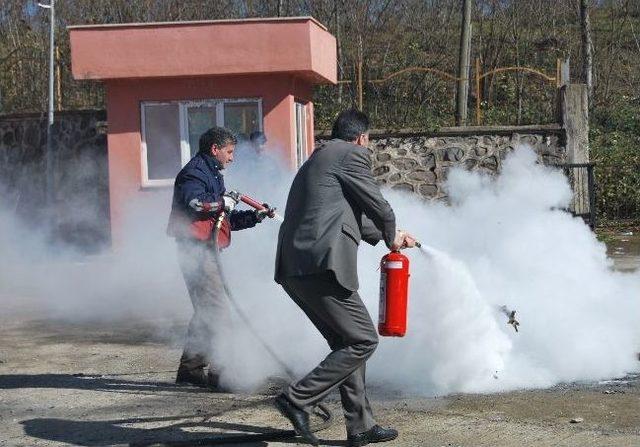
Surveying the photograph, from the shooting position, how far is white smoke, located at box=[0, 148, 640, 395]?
290 inches

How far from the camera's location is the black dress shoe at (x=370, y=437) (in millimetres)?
6020

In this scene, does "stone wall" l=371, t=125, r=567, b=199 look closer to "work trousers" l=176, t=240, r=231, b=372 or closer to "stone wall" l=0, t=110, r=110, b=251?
"stone wall" l=0, t=110, r=110, b=251

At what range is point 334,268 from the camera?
583 cm

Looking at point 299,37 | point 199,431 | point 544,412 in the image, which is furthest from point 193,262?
point 299,37

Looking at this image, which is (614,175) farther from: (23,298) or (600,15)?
(23,298)

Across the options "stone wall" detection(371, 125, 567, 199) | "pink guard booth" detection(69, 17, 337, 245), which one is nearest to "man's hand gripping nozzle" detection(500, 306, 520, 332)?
"pink guard booth" detection(69, 17, 337, 245)

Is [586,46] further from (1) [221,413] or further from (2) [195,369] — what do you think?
(1) [221,413]

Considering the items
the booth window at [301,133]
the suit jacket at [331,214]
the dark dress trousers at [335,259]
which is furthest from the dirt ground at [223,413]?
the booth window at [301,133]

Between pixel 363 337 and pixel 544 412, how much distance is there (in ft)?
4.69

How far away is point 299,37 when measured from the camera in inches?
667

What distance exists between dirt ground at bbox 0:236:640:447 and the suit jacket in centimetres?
107

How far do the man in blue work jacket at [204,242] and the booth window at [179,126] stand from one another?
9.46m

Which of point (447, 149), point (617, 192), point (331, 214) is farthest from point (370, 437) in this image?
point (617, 192)

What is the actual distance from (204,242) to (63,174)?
1199 cm
